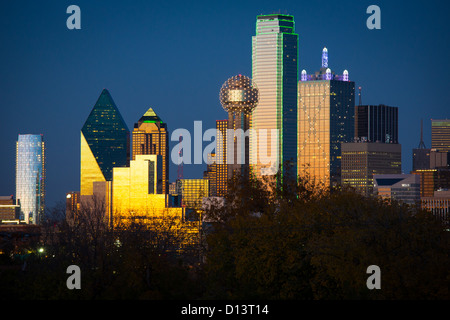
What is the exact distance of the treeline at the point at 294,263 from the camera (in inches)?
1533

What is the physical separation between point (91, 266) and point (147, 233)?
1894 cm

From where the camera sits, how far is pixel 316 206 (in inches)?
2045

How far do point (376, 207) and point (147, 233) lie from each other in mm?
28866

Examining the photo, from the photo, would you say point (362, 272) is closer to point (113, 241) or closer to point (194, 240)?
point (113, 241)

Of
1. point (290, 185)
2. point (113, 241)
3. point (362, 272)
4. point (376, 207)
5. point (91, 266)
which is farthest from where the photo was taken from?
point (290, 185)

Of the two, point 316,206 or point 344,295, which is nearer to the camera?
point 344,295

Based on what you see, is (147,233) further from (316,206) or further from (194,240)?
(316,206)

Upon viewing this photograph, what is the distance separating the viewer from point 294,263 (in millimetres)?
46344

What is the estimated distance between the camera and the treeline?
38.9 m
